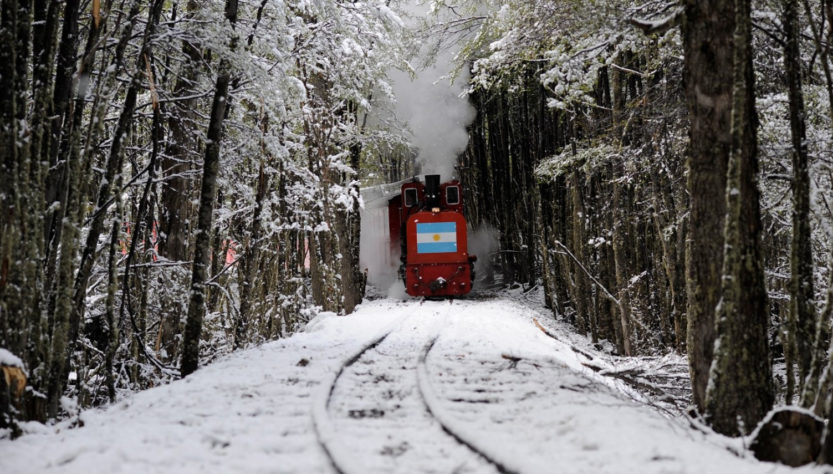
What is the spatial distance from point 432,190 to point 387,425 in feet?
39.9

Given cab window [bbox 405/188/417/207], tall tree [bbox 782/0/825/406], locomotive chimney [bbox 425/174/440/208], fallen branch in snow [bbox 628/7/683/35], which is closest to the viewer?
tall tree [bbox 782/0/825/406]

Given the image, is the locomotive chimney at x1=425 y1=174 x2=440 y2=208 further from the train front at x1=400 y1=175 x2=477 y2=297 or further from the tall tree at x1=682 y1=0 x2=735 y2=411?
the tall tree at x1=682 y1=0 x2=735 y2=411

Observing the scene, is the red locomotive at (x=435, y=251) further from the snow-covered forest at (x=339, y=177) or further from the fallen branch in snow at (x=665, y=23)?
the fallen branch in snow at (x=665, y=23)

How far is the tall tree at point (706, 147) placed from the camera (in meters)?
3.62

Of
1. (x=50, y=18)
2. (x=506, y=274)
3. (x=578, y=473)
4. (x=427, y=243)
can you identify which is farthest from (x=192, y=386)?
(x=506, y=274)

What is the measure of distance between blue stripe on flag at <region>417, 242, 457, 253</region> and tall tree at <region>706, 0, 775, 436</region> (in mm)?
11661

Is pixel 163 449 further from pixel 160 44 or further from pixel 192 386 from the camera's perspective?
pixel 160 44

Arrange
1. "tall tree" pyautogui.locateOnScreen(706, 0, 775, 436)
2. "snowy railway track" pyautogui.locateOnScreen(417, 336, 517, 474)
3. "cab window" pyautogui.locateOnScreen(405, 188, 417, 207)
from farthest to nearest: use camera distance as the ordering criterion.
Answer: "cab window" pyautogui.locateOnScreen(405, 188, 417, 207)
"tall tree" pyautogui.locateOnScreen(706, 0, 775, 436)
"snowy railway track" pyautogui.locateOnScreen(417, 336, 517, 474)

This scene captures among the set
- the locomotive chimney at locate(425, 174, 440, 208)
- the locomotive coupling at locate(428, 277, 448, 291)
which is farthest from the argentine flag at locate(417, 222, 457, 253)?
the locomotive coupling at locate(428, 277, 448, 291)

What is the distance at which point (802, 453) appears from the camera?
282 cm

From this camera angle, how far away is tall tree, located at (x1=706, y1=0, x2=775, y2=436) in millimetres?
3318

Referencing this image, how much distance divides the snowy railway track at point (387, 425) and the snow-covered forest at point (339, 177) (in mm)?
179

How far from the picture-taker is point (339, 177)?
12492mm

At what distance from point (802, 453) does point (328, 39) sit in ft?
27.4
